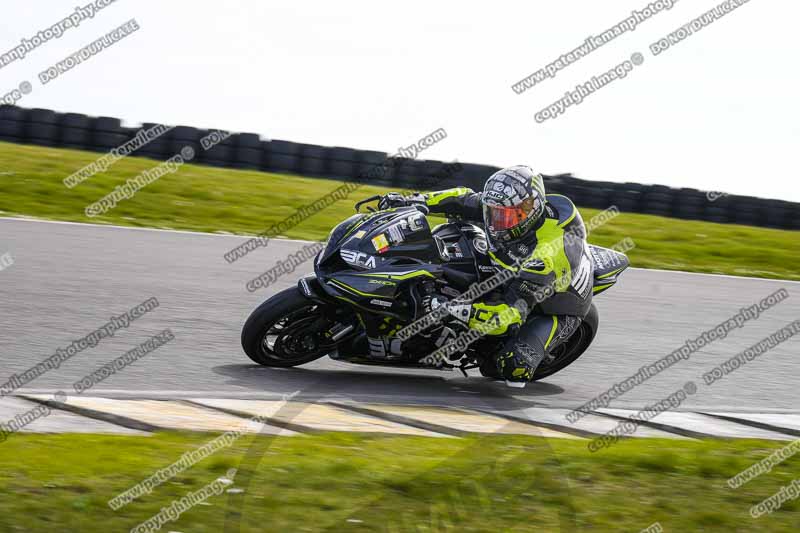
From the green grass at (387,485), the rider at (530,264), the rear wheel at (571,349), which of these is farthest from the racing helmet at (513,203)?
the green grass at (387,485)

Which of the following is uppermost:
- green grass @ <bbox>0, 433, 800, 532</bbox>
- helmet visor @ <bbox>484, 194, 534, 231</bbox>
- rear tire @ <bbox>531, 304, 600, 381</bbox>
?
helmet visor @ <bbox>484, 194, 534, 231</bbox>

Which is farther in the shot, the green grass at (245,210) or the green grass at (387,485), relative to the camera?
the green grass at (245,210)

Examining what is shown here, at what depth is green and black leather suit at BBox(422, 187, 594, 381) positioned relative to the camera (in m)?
6.97

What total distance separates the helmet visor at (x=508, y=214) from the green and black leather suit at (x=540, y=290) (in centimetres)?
17

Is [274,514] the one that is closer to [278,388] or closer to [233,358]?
[278,388]

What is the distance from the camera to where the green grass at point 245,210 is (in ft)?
44.1

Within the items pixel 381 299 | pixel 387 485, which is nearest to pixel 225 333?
pixel 381 299

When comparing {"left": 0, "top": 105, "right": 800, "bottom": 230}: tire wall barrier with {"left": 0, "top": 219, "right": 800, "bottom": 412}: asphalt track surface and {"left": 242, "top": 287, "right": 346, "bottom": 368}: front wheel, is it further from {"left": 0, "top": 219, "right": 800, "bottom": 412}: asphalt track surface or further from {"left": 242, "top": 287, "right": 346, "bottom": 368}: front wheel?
{"left": 242, "top": 287, "right": 346, "bottom": 368}: front wheel

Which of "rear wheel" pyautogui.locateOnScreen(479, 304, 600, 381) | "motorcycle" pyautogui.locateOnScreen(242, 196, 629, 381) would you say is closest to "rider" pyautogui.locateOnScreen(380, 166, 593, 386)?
"motorcycle" pyautogui.locateOnScreen(242, 196, 629, 381)

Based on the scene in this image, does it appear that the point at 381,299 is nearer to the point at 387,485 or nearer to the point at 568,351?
the point at 568,351

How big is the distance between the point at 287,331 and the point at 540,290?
5.62 feet

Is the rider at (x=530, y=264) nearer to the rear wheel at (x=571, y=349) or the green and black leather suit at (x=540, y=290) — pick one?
the green and black leather suit at (x=540, y=290)

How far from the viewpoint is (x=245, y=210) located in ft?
47.6

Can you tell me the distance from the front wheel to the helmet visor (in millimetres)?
1261
